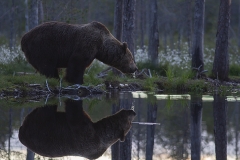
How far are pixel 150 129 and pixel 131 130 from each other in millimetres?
358

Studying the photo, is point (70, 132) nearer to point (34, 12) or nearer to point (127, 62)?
point (127, 62)

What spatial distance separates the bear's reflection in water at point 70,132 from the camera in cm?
578

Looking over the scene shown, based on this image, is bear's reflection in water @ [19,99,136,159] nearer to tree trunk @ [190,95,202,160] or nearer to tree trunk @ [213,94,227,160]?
tree trunk @ [190,95,202,160]

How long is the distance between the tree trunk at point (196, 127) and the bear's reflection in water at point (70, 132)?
3.01 feet

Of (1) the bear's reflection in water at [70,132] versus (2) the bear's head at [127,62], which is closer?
(1) the bear's reflection in water at [70,132]

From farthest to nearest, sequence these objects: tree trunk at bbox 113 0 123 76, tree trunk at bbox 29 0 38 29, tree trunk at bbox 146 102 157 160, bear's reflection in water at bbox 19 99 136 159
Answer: tree trunk at bbox 113 0 123 76, tree trunk at bbox 29 0 38 29, tree trunk at bbox 146 102 157 160, bear's reflection in water at bbox 19 99 136 159

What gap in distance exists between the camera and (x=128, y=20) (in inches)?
662

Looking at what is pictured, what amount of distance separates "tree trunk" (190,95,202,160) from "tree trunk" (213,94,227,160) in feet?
0.71

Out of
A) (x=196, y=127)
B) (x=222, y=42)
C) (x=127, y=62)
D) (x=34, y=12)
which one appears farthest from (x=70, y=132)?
(x=34, y=12)

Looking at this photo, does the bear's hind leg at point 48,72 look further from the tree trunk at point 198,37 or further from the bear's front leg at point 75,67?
the tree trunk at point 198,37

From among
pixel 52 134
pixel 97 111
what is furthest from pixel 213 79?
pixel 52 134

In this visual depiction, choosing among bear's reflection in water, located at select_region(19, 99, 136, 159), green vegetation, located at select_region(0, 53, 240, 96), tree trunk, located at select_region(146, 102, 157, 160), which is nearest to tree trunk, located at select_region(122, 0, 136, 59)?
green vegetation, located at select_region(0, 53, 240, 96)

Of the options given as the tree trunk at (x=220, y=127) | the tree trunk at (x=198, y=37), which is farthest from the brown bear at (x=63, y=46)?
the tree trunk at (x=198, y=37)

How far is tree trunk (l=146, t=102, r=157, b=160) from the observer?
6050mm
